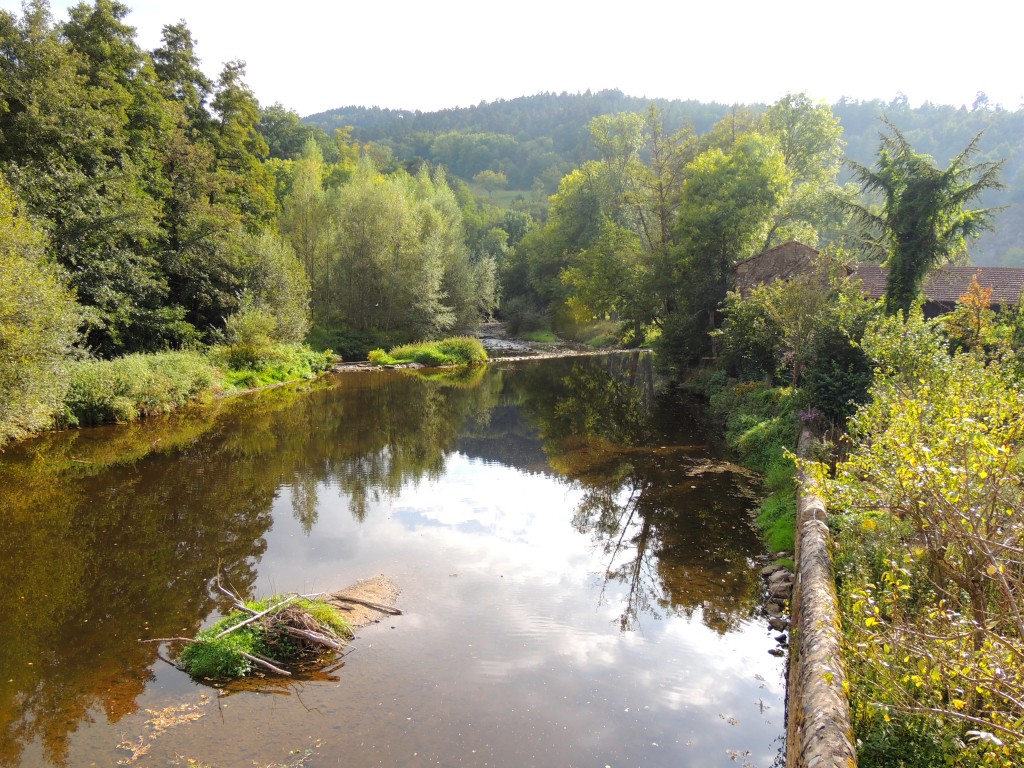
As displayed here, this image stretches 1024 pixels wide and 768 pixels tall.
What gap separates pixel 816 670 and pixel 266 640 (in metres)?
6.43

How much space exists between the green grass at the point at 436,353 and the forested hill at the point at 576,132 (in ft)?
132

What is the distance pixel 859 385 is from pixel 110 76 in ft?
99.8

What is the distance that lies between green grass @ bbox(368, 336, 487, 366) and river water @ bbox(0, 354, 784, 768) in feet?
64.6


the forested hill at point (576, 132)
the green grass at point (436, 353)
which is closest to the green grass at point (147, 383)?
the green grass at point (436, 353)

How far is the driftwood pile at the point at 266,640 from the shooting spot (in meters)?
7.30

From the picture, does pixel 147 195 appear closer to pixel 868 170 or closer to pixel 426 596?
pixel 426 596

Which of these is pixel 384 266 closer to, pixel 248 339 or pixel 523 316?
pixel 248 339

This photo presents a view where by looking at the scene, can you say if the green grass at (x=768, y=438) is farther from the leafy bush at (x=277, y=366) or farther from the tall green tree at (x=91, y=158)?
the tall green tree at (x=91, y=158)

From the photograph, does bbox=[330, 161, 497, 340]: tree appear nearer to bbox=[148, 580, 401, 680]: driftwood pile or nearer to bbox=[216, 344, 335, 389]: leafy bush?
bbox=[216, 344, 335, 389]: leafy bush

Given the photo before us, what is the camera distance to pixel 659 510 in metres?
13.1

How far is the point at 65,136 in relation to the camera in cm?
2230

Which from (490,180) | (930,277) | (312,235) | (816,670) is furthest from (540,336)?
(490,180)

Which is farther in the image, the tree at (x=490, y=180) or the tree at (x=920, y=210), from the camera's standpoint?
the tree at (x=490, y=180)

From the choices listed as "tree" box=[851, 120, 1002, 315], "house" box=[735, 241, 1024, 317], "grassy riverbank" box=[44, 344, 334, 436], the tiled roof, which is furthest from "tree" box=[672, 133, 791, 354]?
"grassy riverbank" box=[44, 344, 334, 436]
